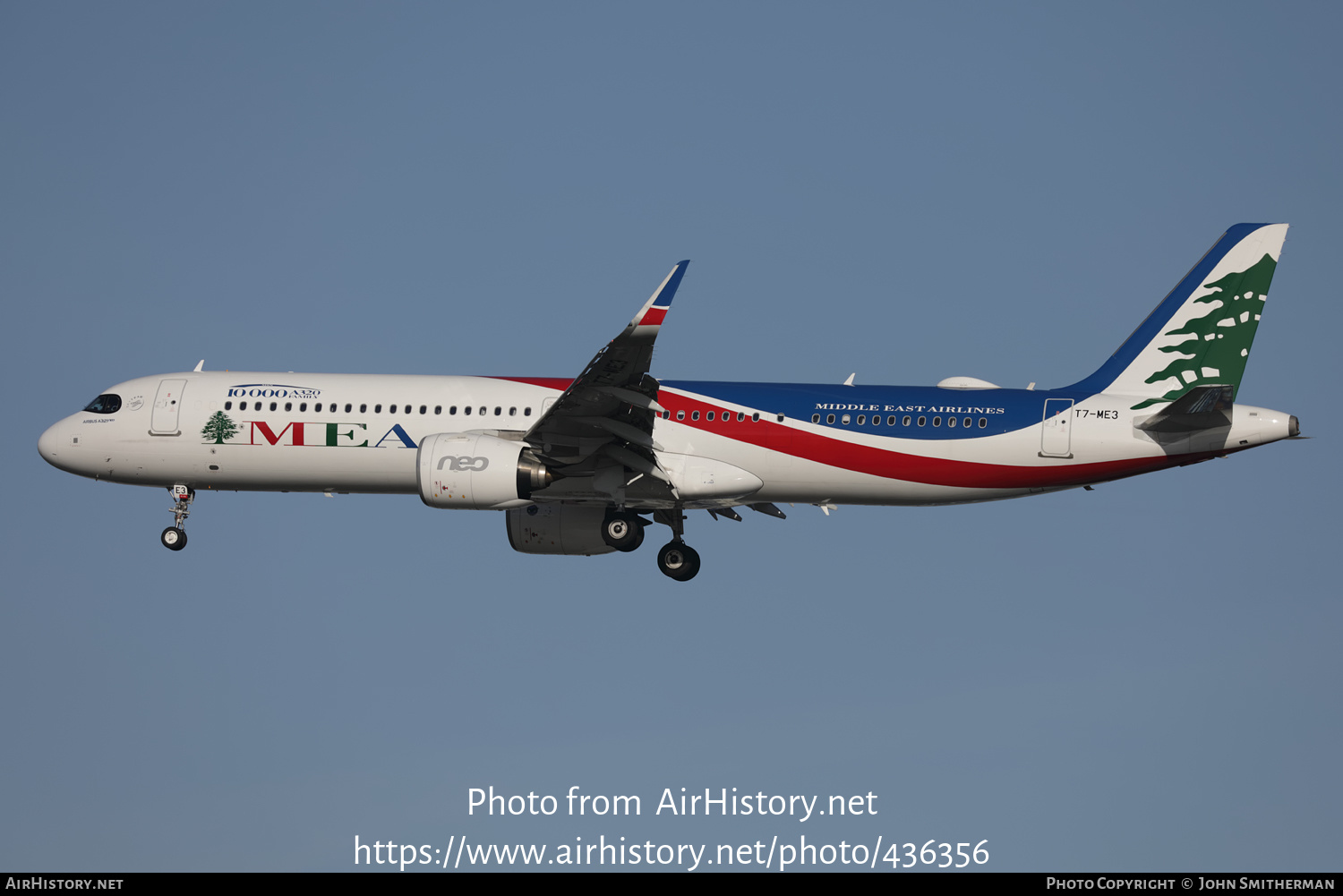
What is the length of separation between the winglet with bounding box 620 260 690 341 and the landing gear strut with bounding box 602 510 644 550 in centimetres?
745

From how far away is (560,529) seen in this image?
4269cm

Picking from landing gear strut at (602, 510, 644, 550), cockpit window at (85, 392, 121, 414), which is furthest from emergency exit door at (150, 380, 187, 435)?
landing gear strut at (602, 510, 644, 550)

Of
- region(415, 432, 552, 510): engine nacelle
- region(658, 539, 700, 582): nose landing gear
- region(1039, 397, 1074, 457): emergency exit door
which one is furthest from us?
region(658, 539, 700, 582): nose landing gear

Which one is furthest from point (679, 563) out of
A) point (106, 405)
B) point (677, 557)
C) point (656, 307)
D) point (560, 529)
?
point (106, 405)

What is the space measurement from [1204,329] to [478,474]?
18.6 m

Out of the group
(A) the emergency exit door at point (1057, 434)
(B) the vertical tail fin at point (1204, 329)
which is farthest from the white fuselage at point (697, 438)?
(B) the vertical tail fin at point (1204, 329)

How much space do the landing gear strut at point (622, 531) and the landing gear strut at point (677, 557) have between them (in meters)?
1.39

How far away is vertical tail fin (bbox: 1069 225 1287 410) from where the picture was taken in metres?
38.3

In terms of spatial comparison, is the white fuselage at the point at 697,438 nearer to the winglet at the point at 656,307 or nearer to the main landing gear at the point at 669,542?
the main landing gear at the point at 669,542

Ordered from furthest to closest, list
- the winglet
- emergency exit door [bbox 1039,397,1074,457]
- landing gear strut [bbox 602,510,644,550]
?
landing gear strut [bbox 602,510,644,550]
emergency exit door [bbox 1039,397,1074,457]
the winglet

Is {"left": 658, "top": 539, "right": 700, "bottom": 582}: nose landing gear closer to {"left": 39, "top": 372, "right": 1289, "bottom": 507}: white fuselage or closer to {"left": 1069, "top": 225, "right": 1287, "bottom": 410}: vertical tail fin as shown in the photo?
{"left": 39, "top": 372, "right": 1289, "bottom": 507}: white fuselage

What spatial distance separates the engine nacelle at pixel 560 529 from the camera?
42.6m

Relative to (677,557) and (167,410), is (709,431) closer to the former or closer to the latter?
(677,557)

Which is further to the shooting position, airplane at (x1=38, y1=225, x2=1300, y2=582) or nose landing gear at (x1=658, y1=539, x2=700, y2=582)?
nose landing gear at (x1=658, y1=539, x2=700, y2=582)
